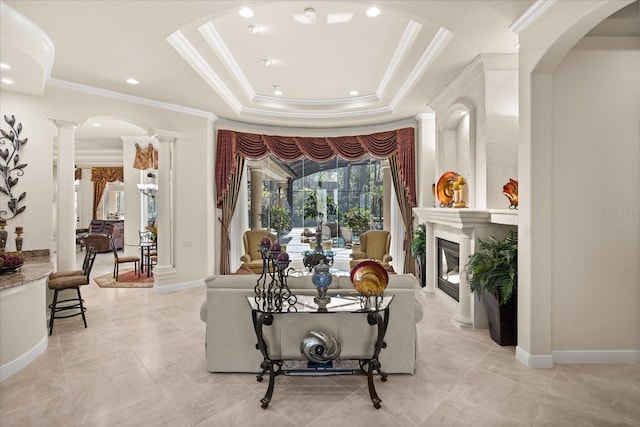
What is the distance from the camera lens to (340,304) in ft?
8.39

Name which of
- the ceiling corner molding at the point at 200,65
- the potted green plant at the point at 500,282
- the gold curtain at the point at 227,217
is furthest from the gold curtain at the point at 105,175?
the potted green plant at the point at 500,282

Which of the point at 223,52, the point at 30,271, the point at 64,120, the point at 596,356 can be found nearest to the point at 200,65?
the point at 223,52

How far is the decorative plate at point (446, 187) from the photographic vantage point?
476cm

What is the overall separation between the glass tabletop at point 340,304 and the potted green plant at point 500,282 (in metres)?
1.29

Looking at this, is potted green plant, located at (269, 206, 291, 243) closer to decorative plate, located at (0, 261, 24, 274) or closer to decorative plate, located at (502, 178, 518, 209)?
decorative plate, located at (0, 261, 24, 274)

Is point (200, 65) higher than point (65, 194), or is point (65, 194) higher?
point (200, 65)

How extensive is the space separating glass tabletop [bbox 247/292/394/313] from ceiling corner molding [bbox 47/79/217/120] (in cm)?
400

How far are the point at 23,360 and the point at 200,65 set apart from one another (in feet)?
11.5

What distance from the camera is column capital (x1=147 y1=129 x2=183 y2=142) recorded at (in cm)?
543

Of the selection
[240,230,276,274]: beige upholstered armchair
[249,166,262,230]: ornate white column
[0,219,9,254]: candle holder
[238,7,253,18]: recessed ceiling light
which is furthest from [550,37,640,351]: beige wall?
[0,219,9,254]: candle holder

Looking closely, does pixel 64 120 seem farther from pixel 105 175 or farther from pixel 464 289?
pixel 105 175

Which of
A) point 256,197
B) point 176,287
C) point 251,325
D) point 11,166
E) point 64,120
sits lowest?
point 176,287

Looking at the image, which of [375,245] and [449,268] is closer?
[449,268]

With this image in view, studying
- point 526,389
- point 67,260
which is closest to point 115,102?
point 67,260
